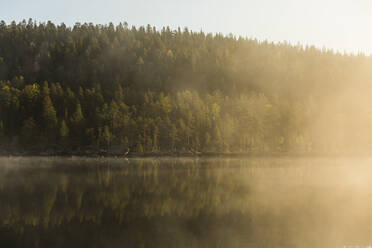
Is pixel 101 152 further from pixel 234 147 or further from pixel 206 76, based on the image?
pixel 206 76

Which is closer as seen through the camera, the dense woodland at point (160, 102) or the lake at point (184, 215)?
the lake at point (184, 215)

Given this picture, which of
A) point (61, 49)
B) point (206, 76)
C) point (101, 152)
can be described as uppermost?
point (61, 49)

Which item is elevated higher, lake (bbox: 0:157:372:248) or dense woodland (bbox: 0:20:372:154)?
dense woodland (bbox: 0:20:372:154)

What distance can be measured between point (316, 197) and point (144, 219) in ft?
53.5

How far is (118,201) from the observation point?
32.6 metres

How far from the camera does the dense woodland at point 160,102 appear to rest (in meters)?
125

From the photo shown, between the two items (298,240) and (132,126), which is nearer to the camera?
(298,240)

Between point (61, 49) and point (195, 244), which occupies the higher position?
point (61, 49)

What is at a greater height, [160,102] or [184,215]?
[160,102]

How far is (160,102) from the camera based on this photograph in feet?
453

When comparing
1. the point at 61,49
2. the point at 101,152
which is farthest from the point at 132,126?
the point at 61,49

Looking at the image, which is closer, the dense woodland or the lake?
the lake

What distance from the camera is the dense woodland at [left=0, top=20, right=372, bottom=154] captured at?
125 metres

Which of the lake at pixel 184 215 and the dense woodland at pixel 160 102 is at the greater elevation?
the dense woodland at pixel 160 102
